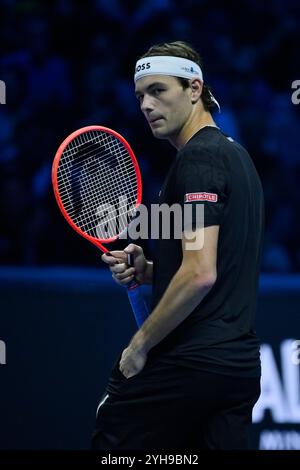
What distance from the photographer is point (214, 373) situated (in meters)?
3.28

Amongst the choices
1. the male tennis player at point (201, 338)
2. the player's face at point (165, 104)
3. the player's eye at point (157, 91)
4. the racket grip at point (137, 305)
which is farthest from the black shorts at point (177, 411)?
the player's eye at point (157, 91)

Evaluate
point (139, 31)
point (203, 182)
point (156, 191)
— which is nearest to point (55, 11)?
point (139, 31)

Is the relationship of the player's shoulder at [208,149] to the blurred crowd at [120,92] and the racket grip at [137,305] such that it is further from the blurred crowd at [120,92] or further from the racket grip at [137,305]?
the blurred crowd at [120,92]

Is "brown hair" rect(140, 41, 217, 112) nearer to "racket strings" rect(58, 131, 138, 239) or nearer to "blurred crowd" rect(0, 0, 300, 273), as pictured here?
"racket strings" rect(58, 131, 138, 239)

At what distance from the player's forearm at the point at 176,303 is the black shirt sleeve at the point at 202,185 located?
17 centimetres

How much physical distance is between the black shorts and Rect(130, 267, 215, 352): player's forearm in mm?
153

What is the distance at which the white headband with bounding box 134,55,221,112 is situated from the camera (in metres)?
3.52

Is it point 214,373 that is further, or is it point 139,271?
point 139,271

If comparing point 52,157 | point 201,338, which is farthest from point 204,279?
point 52,157

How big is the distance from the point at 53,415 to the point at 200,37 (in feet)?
11.4

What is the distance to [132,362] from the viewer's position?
3328 millimetres

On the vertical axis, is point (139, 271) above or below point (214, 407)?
above

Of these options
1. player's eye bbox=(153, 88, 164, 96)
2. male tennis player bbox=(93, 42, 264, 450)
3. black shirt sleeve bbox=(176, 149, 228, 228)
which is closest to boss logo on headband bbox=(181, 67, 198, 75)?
player's eye bbox=(153, 88, 164, 96)
